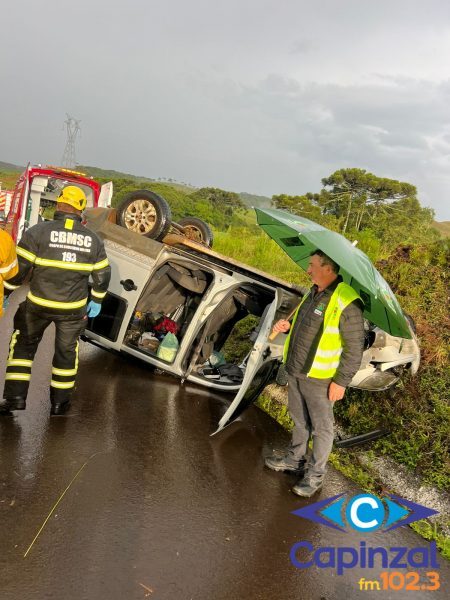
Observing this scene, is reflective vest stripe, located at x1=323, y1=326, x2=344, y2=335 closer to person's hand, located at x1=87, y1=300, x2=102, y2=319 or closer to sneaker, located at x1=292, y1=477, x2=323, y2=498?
sneaker, located at x1=292, y1=477, x2=323, y2=498

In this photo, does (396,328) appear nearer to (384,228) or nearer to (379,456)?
(379,456)

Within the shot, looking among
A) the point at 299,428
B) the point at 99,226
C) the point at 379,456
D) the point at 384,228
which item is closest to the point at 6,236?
the point at 99,226

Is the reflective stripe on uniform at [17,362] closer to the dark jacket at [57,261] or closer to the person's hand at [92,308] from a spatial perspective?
the dark jacket at [57,261]

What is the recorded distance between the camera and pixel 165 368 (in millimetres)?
5625

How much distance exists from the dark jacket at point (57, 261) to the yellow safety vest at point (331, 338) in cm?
213

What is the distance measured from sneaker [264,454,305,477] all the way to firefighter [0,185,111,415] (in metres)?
2.01

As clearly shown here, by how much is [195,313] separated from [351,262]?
2.67 metres

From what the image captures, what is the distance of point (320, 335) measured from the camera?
12.5 feet

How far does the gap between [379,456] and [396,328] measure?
196cm

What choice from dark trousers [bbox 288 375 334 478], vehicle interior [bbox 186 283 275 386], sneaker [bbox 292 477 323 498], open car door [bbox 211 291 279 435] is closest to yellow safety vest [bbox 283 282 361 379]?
dark trousers [bbox 288 375 334 478]

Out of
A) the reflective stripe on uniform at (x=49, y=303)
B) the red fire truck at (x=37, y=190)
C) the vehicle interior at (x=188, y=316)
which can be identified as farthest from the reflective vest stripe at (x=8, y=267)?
the red fire truck at (x=37, y=190)

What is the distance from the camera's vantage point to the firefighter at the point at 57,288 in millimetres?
3982

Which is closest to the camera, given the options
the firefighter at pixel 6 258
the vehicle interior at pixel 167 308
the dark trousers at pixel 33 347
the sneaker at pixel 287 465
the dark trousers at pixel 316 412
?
the firefighter at pixel 6 258

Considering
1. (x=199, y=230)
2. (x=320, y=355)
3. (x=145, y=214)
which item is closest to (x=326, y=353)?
(x=320, y=355)
